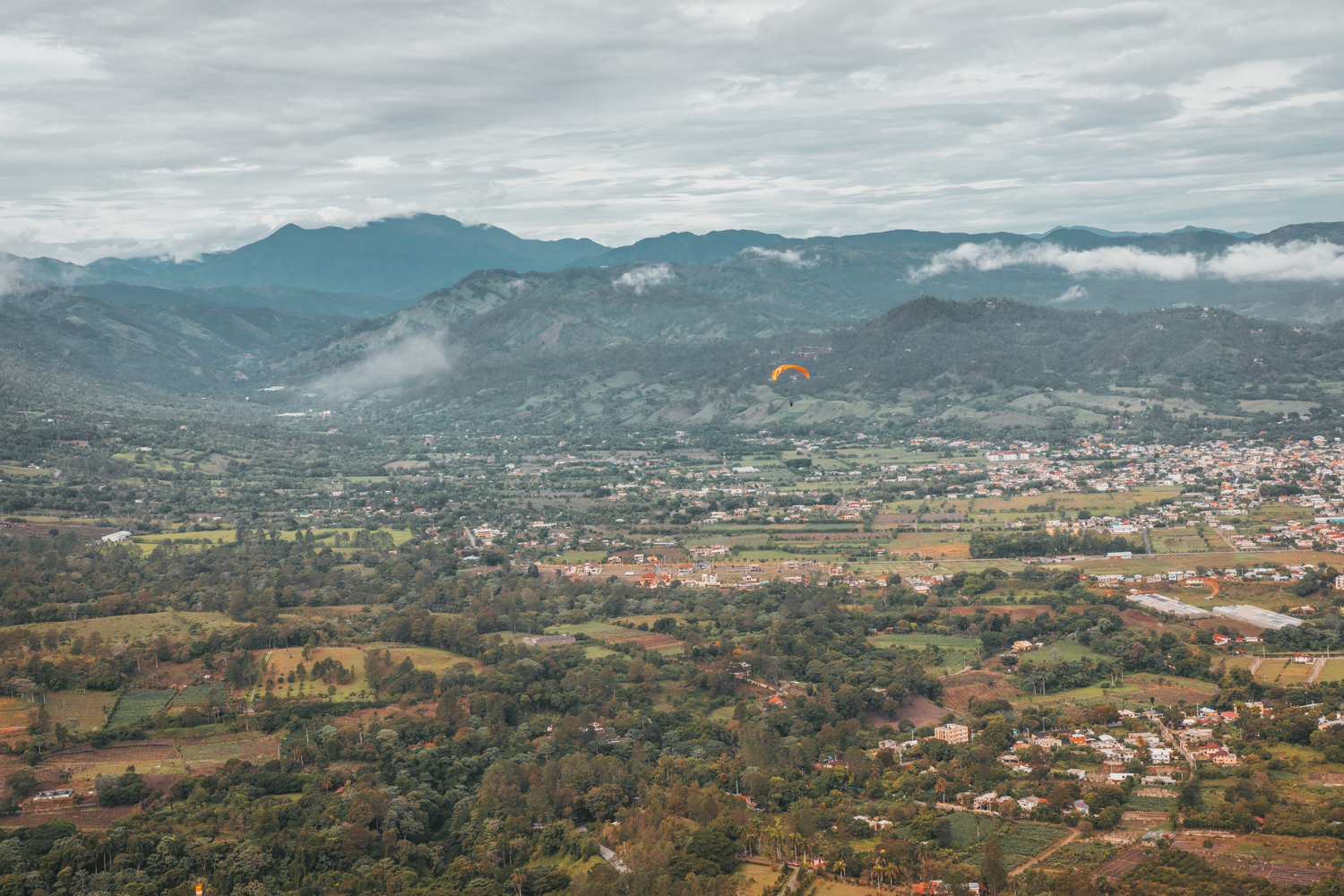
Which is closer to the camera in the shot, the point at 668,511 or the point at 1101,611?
the point at 1101,611

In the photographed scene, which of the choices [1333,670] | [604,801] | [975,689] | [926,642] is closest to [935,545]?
[926,642]

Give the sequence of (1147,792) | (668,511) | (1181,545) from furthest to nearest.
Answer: (668,511) → (1181,545) → (1147,792)

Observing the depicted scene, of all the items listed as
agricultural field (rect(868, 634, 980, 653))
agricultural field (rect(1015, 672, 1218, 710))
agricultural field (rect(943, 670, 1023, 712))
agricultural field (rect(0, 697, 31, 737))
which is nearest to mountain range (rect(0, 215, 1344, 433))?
agricultural field (rect(868, 634, 980, 653))

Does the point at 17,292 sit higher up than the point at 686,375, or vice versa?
the point at 17,292

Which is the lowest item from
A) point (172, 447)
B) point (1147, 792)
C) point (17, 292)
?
point (1147, 792)

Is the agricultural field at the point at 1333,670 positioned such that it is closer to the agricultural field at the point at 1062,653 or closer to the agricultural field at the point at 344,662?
the agricultural field at the point at 1062,653

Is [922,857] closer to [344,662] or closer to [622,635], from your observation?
[622,635]

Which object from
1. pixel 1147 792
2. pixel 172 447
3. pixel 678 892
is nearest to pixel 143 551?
pixel 172 447

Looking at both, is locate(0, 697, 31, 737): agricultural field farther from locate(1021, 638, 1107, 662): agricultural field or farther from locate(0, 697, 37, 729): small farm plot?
locate(1021, 638, 1107, 662): agricultural field

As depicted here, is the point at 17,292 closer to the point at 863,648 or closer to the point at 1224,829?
A: the point at 863,648
